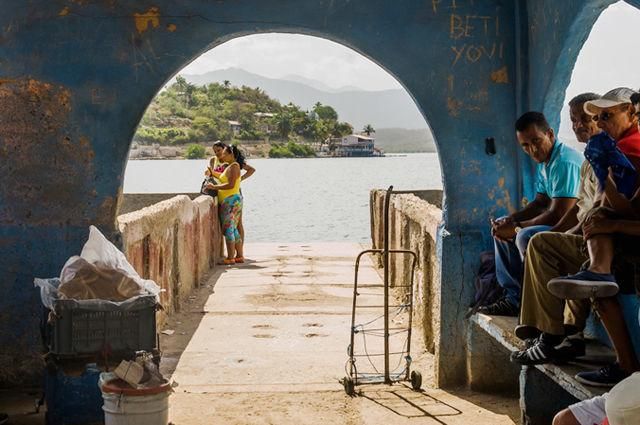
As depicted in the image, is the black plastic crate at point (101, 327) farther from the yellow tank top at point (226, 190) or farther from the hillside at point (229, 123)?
the hillside at point (229, 123)

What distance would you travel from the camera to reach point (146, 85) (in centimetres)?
718

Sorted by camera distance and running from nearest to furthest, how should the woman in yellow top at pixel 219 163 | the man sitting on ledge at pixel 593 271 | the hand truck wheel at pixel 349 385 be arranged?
1. the man sitting on ledge at pixel 593 271
2. the hand truck wheel at pixel 349 385
3. the woman in yellow top at pixel 219 163

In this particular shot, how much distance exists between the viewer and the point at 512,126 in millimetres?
7434

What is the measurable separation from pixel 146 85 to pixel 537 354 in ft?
12.2

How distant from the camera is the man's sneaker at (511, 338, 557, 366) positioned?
525cm

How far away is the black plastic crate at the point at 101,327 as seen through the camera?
580cm

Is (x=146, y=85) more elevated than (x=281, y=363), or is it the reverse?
(x=146, y=85)

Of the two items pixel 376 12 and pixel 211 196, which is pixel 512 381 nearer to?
pixel 376 12

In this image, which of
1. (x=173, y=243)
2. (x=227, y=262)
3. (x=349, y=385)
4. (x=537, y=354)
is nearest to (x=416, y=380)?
(x=349, y=385)

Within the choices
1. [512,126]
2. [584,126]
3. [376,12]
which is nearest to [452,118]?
[512,126]

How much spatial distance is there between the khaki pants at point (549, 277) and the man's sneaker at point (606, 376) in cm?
49

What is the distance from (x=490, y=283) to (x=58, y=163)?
3.52m

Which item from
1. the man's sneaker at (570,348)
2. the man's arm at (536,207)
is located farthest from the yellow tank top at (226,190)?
the man's sneaker at (570,348)

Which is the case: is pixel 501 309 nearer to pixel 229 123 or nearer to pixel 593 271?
pixel 593 271
